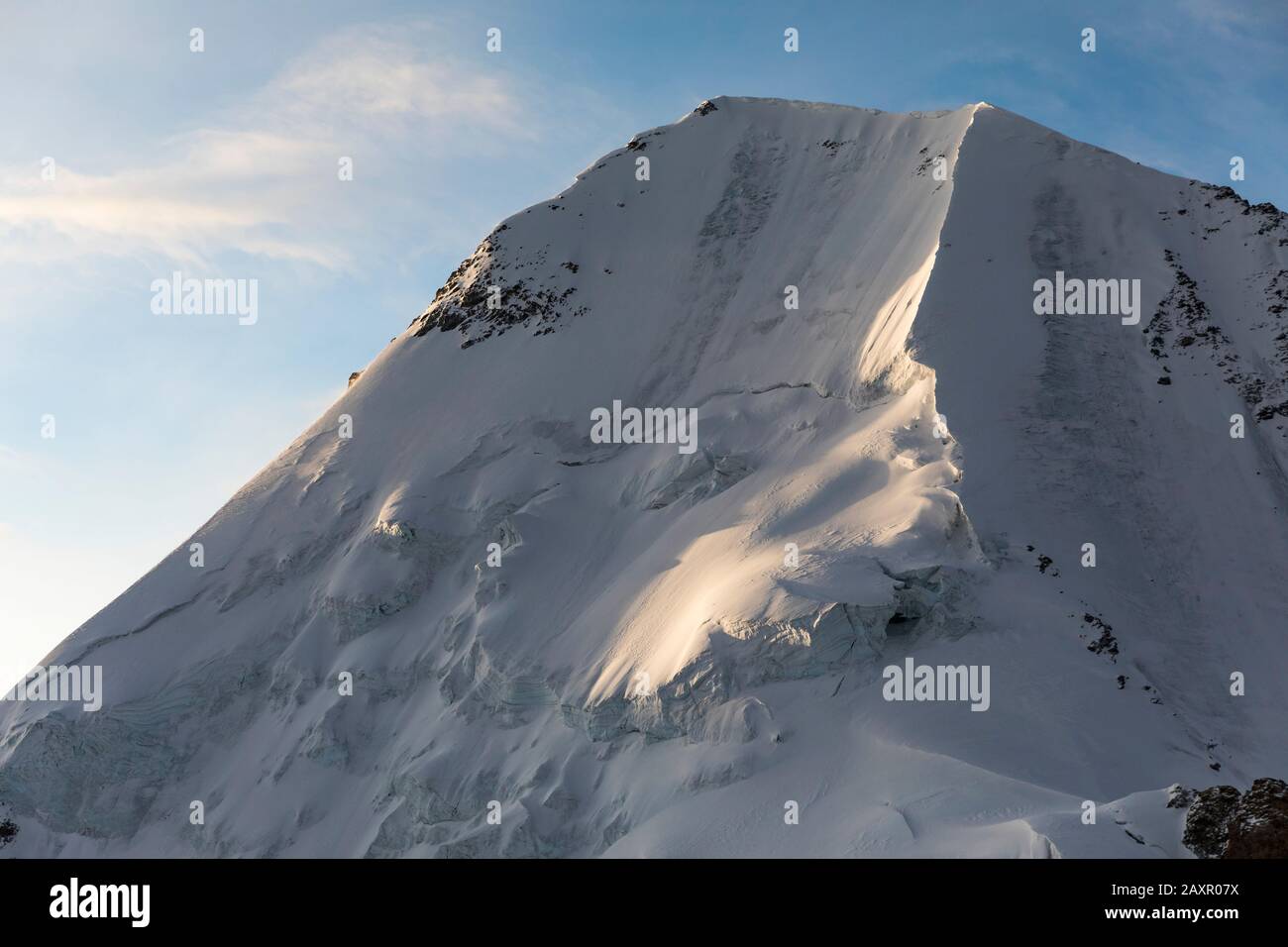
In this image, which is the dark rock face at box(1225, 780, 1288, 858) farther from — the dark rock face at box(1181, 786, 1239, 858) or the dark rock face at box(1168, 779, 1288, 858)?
the dark rock face at box(1181, 786, 1239, 858)

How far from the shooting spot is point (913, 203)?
5947 centimetres

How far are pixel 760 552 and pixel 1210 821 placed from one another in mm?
18989

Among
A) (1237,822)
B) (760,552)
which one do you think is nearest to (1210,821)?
(1237,822)

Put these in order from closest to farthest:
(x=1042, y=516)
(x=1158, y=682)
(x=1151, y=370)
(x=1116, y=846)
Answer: (x=1116, y=846)
(x=1158, y=682)
(x=1042, y=516)
(x=1151, y=370)

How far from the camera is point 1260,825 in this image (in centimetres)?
2338

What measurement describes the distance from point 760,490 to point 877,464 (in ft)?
14.7

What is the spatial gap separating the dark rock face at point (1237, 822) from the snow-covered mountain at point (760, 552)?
2.04 ft

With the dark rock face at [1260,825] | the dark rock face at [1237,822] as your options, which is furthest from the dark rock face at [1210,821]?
the dark rock face at [1260,825]

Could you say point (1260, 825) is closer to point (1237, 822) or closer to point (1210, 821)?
point (1237, 822)

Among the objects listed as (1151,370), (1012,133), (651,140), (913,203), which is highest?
(651,140)

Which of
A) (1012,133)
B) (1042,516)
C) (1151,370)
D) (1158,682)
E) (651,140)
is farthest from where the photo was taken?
(651,140)

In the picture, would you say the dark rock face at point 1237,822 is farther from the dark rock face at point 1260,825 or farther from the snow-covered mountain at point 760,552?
the snow-covered mountain at point 760,552
